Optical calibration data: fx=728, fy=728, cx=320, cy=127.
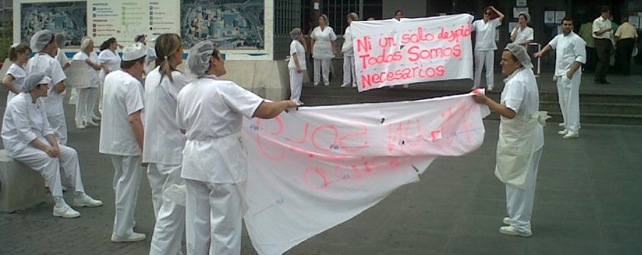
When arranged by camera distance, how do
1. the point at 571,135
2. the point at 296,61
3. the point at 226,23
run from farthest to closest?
the point at 226,23
the point at 296,61
the point at 571,135

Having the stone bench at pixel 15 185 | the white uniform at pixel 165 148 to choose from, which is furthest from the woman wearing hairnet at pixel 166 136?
the stone bench at pixel 15 185

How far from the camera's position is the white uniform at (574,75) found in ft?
39.1

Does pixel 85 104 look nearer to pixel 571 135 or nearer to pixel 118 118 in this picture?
pixel 118 118

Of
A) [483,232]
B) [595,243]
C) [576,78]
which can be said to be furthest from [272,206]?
[576,78]

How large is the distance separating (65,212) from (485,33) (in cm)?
1050

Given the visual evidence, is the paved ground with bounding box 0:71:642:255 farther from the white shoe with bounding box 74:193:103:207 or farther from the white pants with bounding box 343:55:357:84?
the white pants with bounding box 343:55:357:84

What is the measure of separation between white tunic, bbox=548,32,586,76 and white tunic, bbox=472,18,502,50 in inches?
124

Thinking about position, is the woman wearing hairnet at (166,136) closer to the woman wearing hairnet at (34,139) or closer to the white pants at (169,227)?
the white pants at (169,227)

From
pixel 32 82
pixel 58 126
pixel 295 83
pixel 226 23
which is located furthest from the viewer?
pixel 226 23

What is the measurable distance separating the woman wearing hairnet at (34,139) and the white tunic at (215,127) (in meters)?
3.05

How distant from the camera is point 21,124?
7363mm

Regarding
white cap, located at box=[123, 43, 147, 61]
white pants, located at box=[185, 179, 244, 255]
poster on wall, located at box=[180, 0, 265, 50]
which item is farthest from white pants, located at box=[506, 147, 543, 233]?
poster on wall, located at box=[180, 0, 265, 50]

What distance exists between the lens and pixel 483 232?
6738 mm

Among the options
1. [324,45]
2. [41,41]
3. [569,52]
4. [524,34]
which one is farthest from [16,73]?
[524,34]
